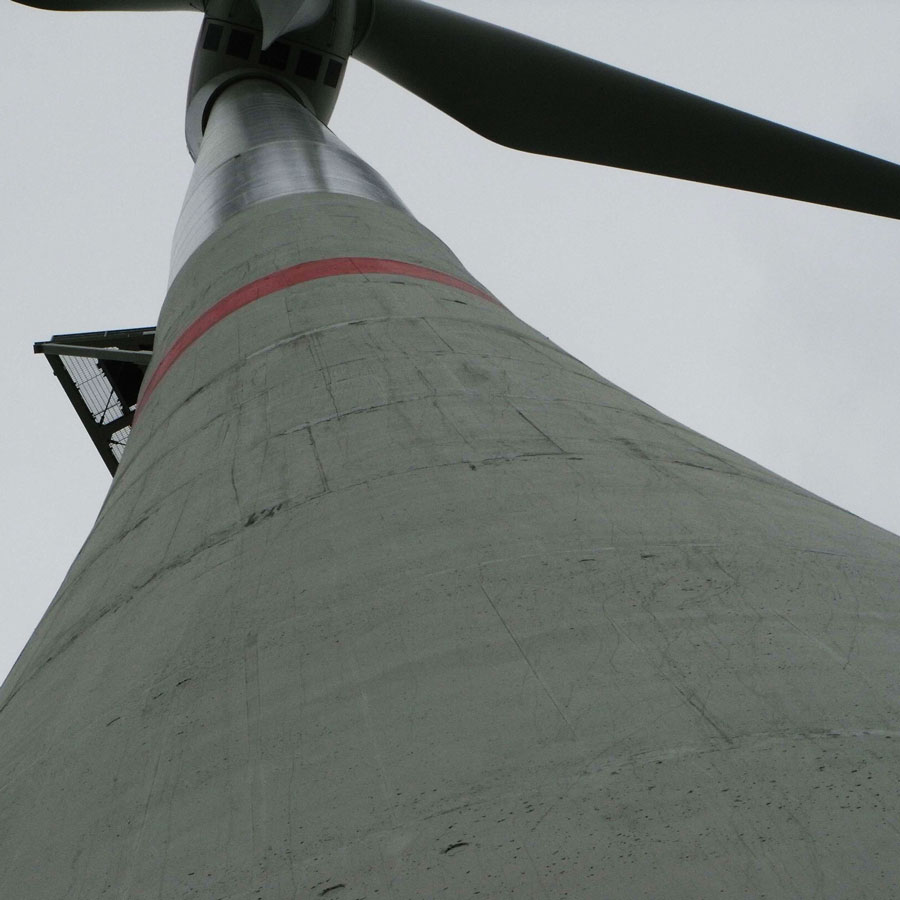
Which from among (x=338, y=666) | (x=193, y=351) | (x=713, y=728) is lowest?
(x=713, y=728)

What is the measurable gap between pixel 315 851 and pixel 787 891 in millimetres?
592

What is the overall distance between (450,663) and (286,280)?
2.80 m

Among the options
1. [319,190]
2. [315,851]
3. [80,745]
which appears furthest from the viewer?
[319,190]

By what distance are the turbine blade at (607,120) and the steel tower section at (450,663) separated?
619 centimetres

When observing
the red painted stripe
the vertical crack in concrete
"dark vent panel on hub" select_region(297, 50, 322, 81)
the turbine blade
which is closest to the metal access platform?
"dark vent panel on hub" select_region(297, 50, 322, 81)

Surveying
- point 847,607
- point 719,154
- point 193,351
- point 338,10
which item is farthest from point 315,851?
point 338,10

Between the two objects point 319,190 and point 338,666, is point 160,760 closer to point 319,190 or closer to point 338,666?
point 338,666

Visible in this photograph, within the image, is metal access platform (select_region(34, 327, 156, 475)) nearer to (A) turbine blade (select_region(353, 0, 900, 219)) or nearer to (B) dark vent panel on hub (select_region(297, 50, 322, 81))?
(B) dark vent panel on hub (select_region(297, 50, 322, 81))

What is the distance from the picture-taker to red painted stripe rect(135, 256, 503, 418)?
4297 millimetres

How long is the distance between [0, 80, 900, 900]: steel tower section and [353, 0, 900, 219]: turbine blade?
20.3ft

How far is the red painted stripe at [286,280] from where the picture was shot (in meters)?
4.30

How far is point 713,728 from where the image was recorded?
5.02ft

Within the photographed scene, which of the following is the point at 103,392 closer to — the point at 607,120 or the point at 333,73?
the point at 333,73

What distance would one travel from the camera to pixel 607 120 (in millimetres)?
9180
